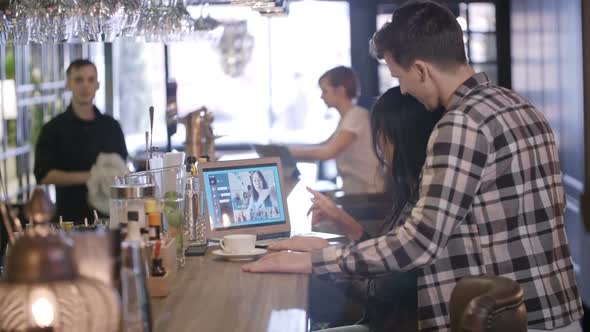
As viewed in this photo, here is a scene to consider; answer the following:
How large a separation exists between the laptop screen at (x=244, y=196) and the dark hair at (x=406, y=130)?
2.20 feet

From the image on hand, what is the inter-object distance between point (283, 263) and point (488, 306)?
98cm

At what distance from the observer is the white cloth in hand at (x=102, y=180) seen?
437 centimetres

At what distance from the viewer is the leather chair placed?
193 cm

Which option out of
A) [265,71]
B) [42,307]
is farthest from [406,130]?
[265,71]

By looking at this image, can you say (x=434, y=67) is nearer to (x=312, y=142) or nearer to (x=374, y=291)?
(x=374, y=291)

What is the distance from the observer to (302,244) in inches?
123

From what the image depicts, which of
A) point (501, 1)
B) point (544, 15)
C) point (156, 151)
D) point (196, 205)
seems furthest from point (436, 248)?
point (501, 1)

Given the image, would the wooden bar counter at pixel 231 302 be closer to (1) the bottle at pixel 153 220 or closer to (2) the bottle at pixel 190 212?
(1) the bottle at pixel 153 220

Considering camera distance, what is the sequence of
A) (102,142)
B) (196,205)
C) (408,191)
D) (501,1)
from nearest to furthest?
(408,191) < (196,205) < (102,142) < (501,1)

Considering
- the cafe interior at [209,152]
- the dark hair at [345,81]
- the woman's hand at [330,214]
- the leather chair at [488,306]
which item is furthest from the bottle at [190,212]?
the dark hair at [345,81]

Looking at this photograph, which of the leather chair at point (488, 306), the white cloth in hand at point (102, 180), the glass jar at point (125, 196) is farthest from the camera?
the white cloth in hand at point (102, 180)

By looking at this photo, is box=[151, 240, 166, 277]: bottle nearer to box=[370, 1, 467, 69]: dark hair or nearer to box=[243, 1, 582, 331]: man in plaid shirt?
box=[243, 1, 582, 331]: man in plaid shirt

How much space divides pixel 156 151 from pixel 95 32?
617mm

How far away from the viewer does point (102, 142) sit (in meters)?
5.57
